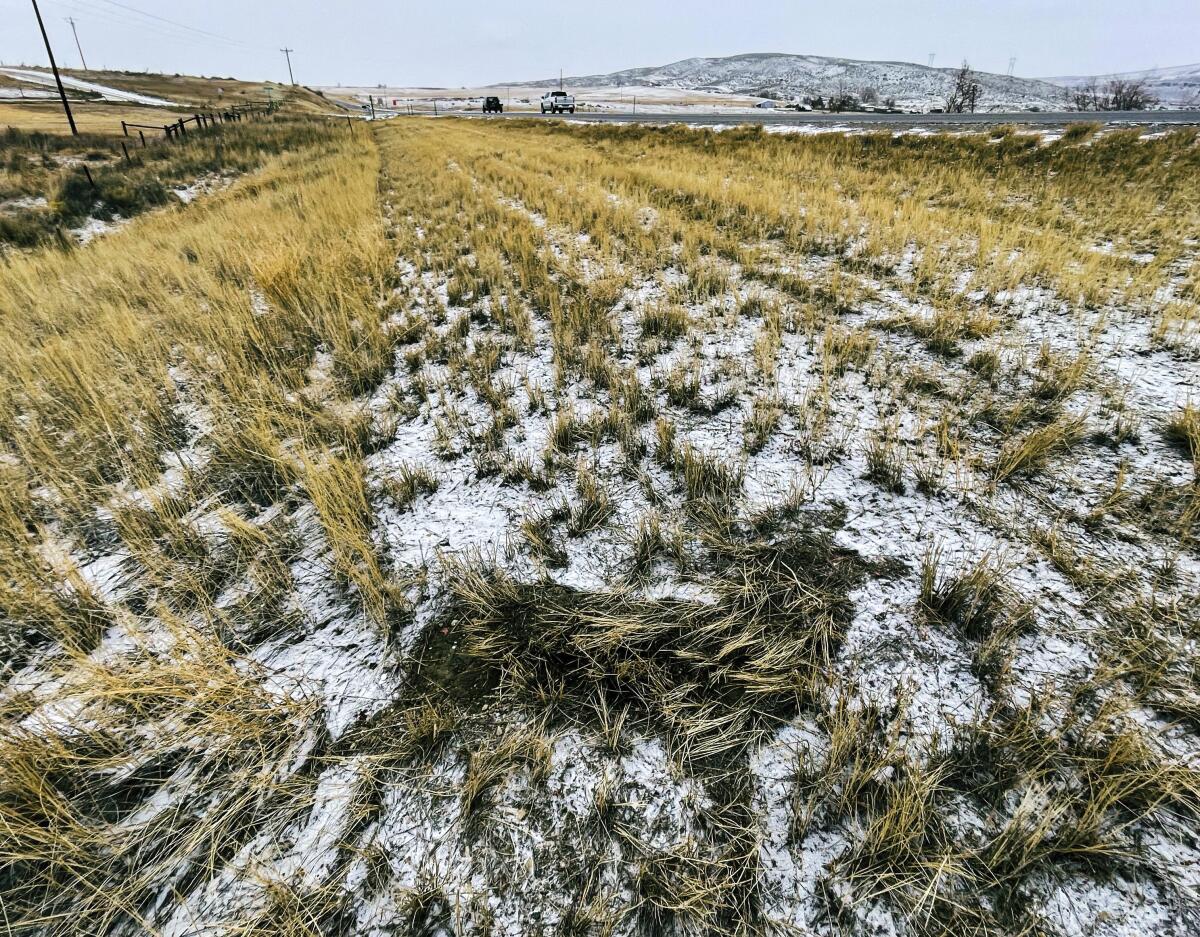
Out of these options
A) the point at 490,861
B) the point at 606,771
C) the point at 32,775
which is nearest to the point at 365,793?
the point at 490,861

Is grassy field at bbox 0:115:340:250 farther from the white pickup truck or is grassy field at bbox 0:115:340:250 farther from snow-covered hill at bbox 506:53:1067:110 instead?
snow-covered hill at bbox 506:53:1067:110

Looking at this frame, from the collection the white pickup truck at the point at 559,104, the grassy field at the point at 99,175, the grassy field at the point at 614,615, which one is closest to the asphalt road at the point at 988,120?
the grassy field at the point at 614,615

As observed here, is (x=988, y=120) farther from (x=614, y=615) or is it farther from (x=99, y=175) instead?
(x=99, y=175)

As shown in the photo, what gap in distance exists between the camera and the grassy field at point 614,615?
158 cm

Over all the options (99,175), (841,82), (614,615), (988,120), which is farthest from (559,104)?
(841,82)

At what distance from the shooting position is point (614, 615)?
2.36m

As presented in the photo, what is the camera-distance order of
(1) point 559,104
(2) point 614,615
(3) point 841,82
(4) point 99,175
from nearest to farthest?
(2) point 614,615 < (4) point 99,175 < (1) point 559,104 < (3) point 841,82

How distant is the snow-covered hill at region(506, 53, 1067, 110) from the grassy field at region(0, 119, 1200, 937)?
6138cm

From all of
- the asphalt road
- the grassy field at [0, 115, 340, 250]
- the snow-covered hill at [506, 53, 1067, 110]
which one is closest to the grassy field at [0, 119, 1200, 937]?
the grassy field at [0, 115, 340, 250]

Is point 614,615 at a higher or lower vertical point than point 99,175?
lower

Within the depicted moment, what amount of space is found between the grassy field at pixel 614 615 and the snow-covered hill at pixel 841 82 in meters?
61.4

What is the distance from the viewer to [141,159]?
19094 mm

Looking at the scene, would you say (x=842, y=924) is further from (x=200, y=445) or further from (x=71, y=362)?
(x=71, y=362)

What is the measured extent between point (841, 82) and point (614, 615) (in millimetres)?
140817
